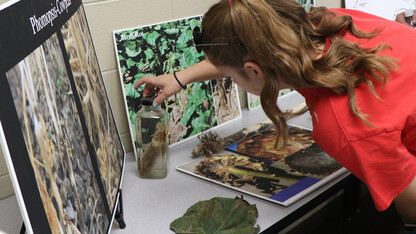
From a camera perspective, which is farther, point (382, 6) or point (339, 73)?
point (382, 6)

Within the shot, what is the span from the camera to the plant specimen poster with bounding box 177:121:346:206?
1.19 metres

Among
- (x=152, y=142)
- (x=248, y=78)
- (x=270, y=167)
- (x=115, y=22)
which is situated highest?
(x=115, y=22)

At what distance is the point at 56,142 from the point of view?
725 mm

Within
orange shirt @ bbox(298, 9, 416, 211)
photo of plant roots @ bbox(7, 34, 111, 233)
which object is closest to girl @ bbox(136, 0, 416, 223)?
orange shirt @ bbox(298, 9, 416, 211)

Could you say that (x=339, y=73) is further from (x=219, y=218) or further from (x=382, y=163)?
(x=219, y=218)

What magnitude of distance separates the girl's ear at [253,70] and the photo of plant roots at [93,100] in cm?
35

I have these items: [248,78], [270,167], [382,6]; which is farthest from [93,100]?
[382,6]

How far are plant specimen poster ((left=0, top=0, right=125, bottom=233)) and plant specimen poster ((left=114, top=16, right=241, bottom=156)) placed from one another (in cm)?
31

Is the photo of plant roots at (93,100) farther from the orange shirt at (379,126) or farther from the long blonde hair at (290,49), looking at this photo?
the orange shirt at (379,126)

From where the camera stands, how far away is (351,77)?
0.91 m

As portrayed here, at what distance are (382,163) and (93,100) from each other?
2.10 ft

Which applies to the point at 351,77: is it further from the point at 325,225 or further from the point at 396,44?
the point at 325,225

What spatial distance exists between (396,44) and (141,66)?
2.51 feet

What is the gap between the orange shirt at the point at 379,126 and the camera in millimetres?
897
